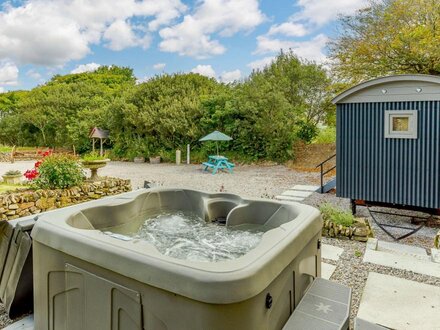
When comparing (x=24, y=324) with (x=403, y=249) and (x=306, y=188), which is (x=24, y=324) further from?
(x=306, y=188)

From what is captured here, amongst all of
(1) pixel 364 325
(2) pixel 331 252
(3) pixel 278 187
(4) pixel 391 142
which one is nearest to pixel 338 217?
(2) pixel 331 252

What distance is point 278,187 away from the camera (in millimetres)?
8195

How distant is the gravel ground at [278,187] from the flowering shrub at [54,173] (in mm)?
2465

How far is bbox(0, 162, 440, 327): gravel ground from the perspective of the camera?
3.03 meters

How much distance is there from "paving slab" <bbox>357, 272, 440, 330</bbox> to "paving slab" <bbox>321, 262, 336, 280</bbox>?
33 centimetres

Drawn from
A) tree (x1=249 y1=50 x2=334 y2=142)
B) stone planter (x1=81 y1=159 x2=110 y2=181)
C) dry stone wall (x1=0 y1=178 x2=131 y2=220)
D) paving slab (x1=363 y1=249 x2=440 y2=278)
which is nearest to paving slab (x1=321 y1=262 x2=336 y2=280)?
paving slab (x1=363 y1=249 x2=440 y2=278)

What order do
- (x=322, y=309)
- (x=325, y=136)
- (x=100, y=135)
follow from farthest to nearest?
1. (x=100, y=135)
2. (x=325, y=136)
3. (x=322, y=309)

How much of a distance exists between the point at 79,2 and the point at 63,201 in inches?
196

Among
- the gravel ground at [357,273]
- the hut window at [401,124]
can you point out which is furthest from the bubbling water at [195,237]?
the hut window at [401,124]

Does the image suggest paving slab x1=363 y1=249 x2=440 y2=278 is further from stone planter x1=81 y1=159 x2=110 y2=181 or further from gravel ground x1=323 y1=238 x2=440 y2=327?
stone planter x1=81 y1=159 x2=110 y2=181

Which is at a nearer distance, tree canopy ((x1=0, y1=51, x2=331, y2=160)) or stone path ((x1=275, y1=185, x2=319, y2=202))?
stone path ((x1=275, y1=185, x2=319, y2=202))

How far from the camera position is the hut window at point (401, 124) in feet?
16.7

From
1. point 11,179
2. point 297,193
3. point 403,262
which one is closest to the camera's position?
point 403,262

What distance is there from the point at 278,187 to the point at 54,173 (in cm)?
515
